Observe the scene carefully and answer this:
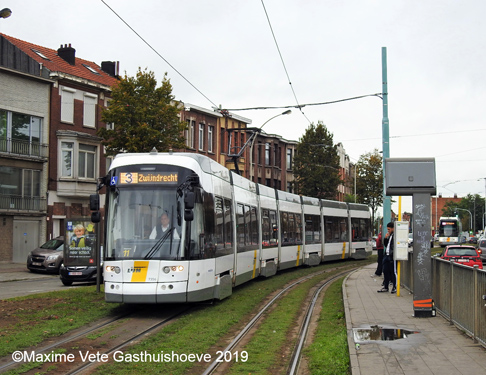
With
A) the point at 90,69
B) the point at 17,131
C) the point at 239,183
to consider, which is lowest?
the point at 239,183

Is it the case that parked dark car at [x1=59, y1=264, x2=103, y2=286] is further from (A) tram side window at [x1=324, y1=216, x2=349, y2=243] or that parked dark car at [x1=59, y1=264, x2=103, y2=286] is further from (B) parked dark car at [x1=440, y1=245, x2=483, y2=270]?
(A) tram side window at [x1=324, y1=216, x2=349, y2=243]

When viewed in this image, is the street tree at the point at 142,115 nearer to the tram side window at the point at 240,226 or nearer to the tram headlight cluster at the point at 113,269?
the tram side window at the point at 240,226

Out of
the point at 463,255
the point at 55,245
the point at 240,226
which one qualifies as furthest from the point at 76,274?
the point at 463,255

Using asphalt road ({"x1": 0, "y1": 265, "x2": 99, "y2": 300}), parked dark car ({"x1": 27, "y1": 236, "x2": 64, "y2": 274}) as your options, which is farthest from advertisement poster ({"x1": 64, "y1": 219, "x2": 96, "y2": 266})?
parked dark car ({"x1": 27, "y1": 236, "x2": 64, "y2": 274})

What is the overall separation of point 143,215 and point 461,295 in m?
6.13

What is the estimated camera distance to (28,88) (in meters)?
38.2

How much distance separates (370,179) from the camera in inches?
2726

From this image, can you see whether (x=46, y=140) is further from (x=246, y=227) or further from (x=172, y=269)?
(x=172, y=269)

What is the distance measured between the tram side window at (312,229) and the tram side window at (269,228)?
19.8 ft

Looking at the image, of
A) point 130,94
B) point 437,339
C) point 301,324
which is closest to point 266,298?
point 301,324

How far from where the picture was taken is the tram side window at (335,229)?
34.0 meters

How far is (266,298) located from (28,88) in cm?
2547

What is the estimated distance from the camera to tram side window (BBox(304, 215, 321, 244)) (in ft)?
101

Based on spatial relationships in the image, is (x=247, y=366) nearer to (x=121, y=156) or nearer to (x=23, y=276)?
(x=121, y=156)
